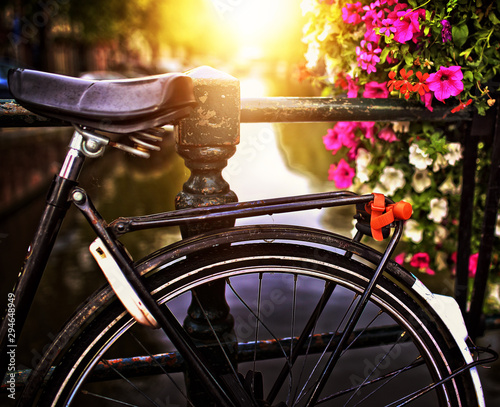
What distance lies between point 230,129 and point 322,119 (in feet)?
1.49

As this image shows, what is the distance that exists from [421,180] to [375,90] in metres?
0.51

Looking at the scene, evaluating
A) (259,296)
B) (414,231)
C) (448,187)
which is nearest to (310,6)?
(448,187)

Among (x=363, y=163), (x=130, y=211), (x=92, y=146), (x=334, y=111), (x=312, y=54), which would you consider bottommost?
(x=92, y=146)

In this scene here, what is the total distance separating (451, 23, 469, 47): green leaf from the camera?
73.6 inches

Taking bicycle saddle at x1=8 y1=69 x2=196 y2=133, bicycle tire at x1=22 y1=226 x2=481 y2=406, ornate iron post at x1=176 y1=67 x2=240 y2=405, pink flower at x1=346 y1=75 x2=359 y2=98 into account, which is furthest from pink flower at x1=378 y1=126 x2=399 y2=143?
bicycle saddle at x1=8 y1=69 x2=196 y2=133

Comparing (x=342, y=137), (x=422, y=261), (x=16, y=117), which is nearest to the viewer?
(x=16, y=117)

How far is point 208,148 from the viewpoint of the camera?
162 centimetres

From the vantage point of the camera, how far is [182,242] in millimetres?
1302

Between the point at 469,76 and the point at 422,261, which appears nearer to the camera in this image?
the point at 469,76

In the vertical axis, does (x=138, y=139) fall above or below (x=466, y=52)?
below

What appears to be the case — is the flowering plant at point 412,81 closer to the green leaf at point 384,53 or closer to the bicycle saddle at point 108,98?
the green leaf at point 384,53

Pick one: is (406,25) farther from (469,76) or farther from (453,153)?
(453,153)

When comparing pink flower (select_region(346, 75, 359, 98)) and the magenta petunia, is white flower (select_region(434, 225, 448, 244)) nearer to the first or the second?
pink flower (select_region(346, 75, 359, 98))

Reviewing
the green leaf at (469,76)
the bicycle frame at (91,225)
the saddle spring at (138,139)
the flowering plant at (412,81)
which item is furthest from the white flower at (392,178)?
the saddle spring at (138,139)
